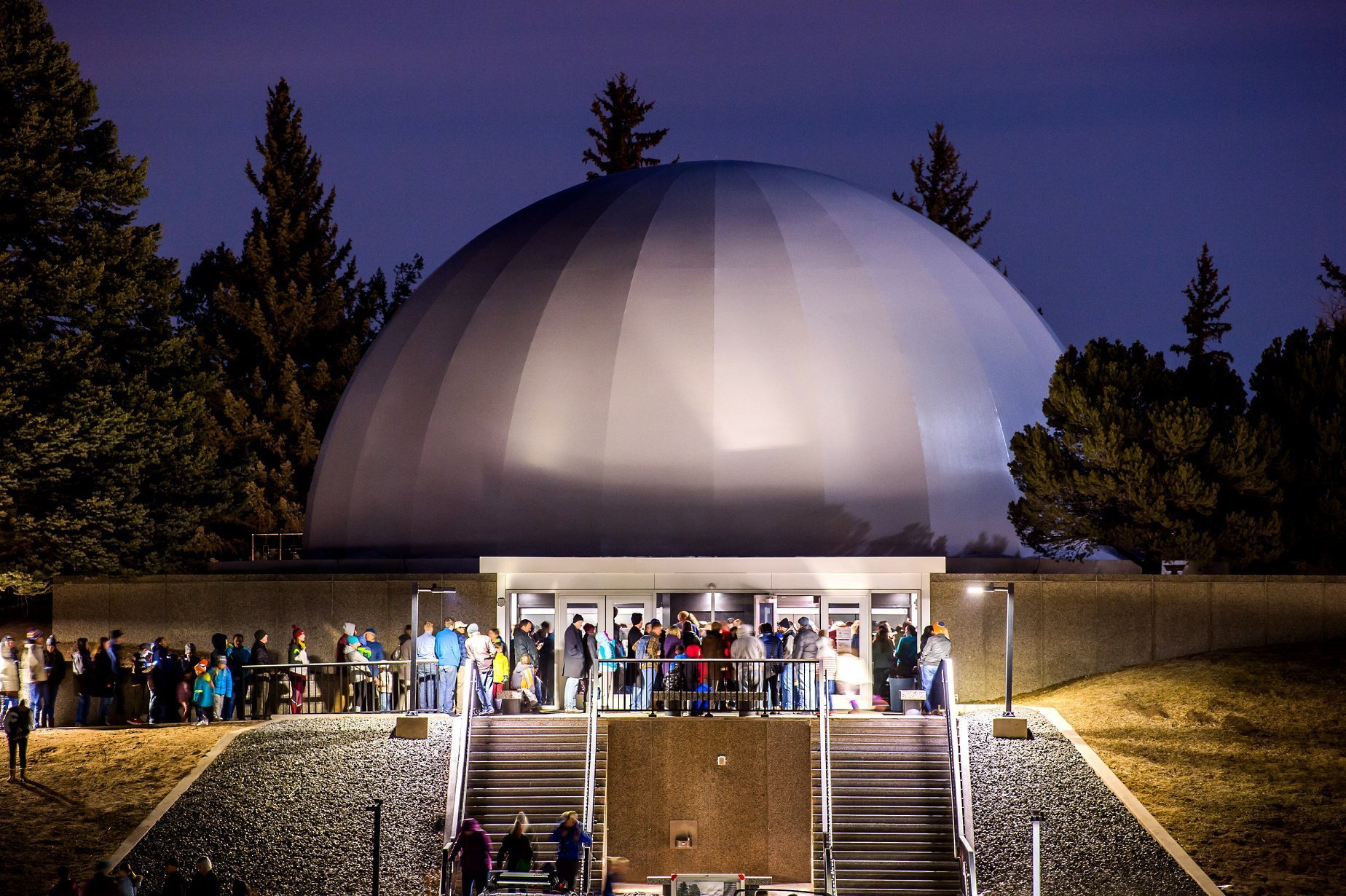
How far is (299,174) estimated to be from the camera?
50.5 m

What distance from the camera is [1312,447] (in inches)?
1108

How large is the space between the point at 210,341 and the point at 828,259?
24.3m

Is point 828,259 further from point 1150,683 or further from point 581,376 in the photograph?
point 1150,683

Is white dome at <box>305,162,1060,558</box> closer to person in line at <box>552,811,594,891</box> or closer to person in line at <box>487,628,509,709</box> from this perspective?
person in line at <box>487,628,509,709</box>

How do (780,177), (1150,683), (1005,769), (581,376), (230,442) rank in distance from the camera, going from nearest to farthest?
1. (1005,769)
2. (1150,683)
3. (581,376)
4. (780,177)
5. (230,442)

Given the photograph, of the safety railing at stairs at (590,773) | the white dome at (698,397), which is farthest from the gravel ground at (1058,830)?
the white dome at (698,397)

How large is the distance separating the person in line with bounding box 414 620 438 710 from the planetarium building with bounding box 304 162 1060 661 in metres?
3.87

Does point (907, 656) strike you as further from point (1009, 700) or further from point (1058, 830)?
point (1058, 830)

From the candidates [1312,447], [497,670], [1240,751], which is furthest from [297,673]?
[1312,447]

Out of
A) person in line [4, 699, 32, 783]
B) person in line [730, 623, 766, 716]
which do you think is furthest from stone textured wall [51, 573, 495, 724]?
person in line [4, 699, 32, 783]

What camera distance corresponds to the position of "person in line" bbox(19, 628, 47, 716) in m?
23.8

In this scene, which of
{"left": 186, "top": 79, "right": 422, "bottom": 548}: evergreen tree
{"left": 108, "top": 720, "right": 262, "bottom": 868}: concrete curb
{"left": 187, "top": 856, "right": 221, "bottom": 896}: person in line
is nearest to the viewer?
{"left": 187, "top": 856, "right": 221, "bottom": 896}: person in line

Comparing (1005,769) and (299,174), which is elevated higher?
(299,174)

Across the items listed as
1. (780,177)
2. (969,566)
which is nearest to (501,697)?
(969,566)
